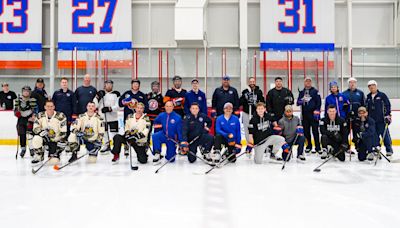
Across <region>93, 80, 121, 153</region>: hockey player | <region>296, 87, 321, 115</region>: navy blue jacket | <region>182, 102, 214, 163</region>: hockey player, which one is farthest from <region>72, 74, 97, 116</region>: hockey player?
<region>296, 87, 321, 115</region>: navy blue jacket

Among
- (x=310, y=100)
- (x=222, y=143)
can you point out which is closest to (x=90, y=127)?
(x=222, y=143)

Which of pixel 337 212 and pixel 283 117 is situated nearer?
pixel 337 212

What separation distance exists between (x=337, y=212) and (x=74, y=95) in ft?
15.7

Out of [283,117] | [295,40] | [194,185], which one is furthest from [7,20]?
[194,185]

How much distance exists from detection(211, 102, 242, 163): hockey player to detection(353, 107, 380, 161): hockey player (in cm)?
180

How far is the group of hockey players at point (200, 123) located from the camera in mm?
5621

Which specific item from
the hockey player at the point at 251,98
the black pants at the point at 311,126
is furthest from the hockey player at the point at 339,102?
the hockey player at the point at 251,98

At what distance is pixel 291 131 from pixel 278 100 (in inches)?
25.6

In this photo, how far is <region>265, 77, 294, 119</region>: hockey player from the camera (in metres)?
6.37

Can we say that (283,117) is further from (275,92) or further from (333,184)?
(333,184)

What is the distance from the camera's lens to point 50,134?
555 cm

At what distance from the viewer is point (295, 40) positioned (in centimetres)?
1136

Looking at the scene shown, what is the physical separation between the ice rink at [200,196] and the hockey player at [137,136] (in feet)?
1.16

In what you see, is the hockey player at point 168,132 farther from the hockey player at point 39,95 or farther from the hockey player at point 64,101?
the hockey player at point 39,95
